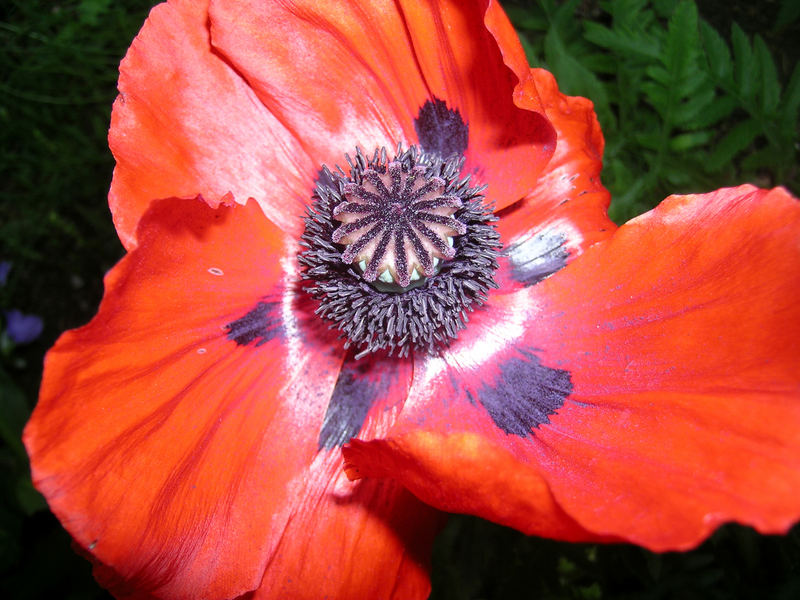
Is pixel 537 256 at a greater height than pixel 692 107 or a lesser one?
greater

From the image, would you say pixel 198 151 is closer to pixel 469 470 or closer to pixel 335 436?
pixel 335 436

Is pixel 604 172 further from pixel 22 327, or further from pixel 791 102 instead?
pixel 22 327

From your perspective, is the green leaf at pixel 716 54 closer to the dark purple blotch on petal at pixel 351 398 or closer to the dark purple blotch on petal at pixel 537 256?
the dark purple blotch on petal at pixel 537 256

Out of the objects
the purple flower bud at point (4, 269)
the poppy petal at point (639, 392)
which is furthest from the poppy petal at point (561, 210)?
the purple flower bud at point (4, 269)

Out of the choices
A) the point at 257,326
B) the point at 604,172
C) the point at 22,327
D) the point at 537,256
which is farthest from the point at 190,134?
the point at 22,327

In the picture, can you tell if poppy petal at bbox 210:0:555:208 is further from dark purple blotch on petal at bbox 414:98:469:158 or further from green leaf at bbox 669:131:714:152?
green leaf at bbox 669:131:714:152

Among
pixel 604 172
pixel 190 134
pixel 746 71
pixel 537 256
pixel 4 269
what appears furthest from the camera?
pixel 4 269

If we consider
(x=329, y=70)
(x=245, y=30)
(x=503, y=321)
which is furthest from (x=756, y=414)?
(x=245, y=30)
